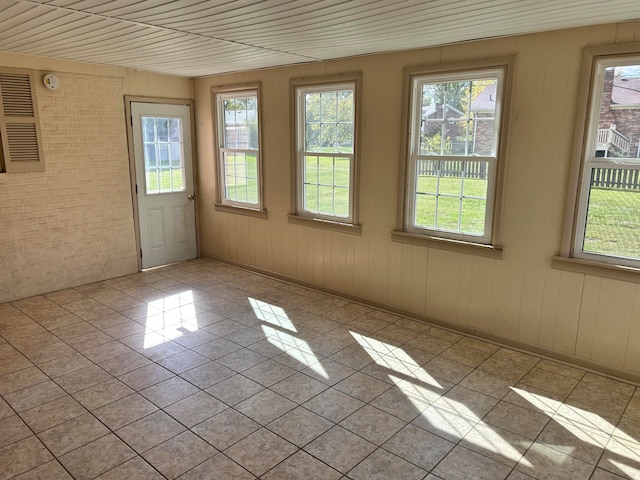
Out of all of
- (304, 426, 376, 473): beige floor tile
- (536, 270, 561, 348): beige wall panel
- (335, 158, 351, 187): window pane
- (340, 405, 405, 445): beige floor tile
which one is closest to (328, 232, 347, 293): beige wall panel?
(335, 158, 351, 187): window pane

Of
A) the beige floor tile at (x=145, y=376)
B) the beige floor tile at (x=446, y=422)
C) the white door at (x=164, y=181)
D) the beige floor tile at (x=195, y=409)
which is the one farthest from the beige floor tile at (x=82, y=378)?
the white door at (x=164, y=181)

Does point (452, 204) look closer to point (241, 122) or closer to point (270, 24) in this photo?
point (270, 24)

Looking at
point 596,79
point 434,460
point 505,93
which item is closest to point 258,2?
point 505,93

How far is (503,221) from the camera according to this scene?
3.62 m

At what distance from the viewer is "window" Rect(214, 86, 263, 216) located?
5.47 meters

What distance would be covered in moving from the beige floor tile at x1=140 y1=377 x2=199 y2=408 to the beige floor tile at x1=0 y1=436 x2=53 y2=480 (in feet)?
2.14

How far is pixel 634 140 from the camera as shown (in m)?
3.03

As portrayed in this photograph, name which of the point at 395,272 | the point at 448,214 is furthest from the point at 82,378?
the point at 448,214

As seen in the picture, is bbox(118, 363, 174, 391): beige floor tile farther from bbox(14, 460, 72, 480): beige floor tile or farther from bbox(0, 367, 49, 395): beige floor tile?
bbox(14, 460, 72, 480): beige floor tile

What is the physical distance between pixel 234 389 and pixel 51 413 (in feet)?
3.68

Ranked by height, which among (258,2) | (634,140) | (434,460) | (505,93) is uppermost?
(258,2)

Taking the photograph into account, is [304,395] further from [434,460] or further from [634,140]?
[634,140]

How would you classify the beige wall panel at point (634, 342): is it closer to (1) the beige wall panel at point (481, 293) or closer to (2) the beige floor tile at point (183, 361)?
(1) the beige wall panel at point (481, 293)

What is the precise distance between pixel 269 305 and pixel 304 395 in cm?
174
